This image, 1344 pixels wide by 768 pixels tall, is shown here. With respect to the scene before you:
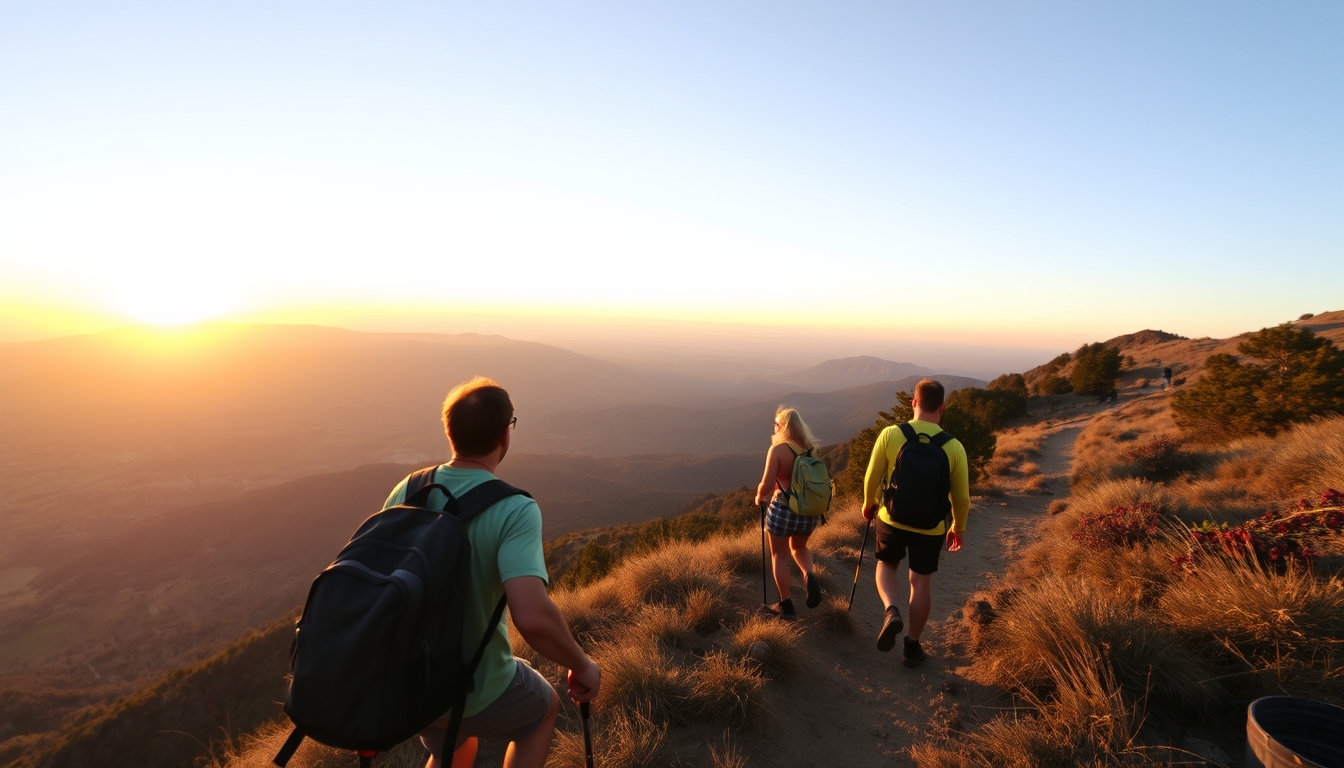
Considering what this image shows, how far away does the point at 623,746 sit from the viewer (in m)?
3.01

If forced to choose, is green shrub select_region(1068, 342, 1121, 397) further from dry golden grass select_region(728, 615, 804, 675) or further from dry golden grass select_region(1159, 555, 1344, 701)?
dry golden grass select_region(728, 615, 804, 675)

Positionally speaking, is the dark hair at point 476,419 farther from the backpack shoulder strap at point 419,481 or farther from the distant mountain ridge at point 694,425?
the distant mountain ridge at point 694,425

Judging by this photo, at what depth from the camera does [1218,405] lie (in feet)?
38.9

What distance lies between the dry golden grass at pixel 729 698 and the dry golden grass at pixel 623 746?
0.40m

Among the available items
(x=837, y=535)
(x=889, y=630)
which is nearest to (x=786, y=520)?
(x=889, y=630)

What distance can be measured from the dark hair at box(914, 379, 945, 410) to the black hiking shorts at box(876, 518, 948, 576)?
1027 mm

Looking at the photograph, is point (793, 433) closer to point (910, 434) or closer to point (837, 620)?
point (910, 434)

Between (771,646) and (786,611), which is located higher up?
(771,646)

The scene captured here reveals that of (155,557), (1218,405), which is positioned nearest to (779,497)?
(1218,405)

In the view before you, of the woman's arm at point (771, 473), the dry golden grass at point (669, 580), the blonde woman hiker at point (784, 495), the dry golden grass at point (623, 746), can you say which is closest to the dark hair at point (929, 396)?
the blonde woman hiker at point (784, 495)

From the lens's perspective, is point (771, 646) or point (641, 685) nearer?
point (641, 685)

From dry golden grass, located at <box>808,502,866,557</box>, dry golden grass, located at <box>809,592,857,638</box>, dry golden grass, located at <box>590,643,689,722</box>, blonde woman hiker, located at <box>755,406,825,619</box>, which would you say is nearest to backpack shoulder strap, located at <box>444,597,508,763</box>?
dry golden grass, located at <box>590,643,689,722</box>

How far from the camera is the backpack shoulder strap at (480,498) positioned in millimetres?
1654

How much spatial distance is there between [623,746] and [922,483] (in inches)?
108
